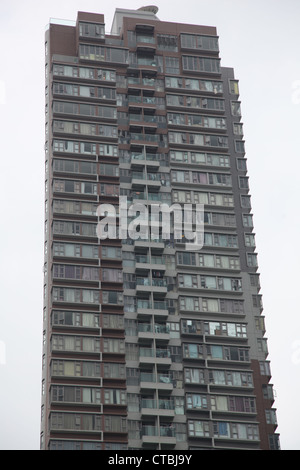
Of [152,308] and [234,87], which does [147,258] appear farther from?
[234,87]

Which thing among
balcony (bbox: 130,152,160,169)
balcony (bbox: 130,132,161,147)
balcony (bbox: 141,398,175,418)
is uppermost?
balcony (bbox: 130,132,161,147)

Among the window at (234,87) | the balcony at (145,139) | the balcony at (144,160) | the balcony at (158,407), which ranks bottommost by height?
the balcony at (158,407)

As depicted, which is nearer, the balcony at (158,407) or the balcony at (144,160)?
the balcony at (158,407)

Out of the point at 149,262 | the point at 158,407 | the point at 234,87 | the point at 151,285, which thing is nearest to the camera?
the point at 158,407

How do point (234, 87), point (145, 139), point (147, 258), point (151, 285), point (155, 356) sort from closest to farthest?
point (155, 356), point (151, 285), point (147, 258), point (145, 139), point (234, 87)

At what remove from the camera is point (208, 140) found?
6137 inches

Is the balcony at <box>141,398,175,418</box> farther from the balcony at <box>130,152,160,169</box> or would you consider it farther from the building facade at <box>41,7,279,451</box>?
the balcony at <box>130,152,160,169</box>

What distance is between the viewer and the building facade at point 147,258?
134 metres

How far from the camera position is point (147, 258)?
144m

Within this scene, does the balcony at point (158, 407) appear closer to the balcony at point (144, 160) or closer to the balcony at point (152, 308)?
the balcony at point (152, 308)

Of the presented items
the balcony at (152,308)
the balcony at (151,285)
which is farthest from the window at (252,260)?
the balcony at (152,308)

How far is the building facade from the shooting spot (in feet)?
438

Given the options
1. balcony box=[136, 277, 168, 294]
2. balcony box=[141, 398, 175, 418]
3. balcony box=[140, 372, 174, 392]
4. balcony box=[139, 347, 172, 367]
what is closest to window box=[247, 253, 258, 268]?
balcony box=[136, 277, 168, 294]

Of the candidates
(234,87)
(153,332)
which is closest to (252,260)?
(153,332)
